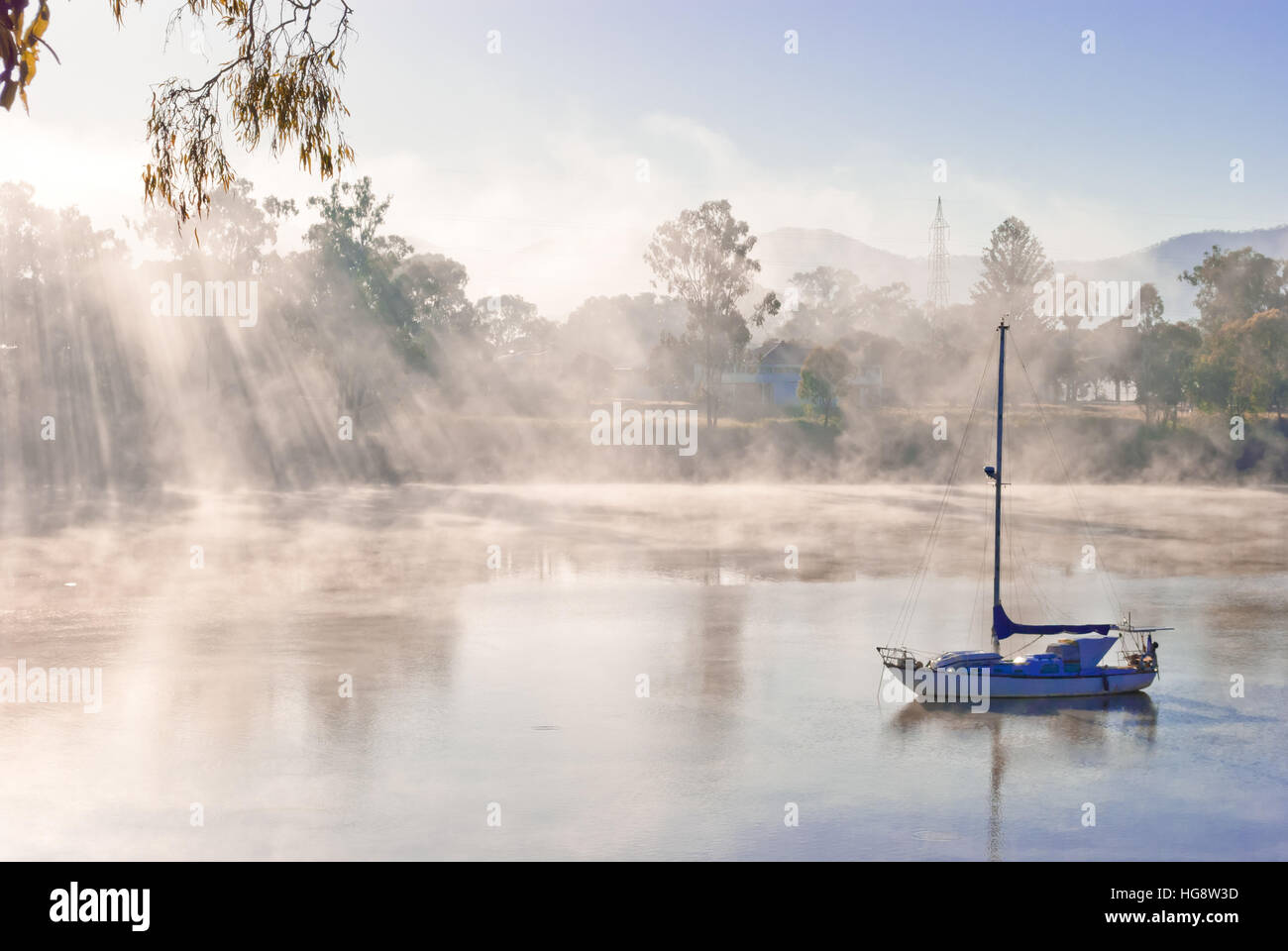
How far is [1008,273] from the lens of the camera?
5842 inches

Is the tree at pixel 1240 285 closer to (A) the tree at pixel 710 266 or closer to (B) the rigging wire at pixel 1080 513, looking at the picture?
(B) the rigging wire at pixel 1080 513

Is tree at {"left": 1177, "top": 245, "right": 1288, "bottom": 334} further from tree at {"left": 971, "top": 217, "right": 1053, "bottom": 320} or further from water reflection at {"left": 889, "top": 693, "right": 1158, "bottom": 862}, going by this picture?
water reflection at {"left": 889, "top": 693, "right": 1158, "bottom": 862}

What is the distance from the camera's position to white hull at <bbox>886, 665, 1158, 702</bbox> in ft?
110

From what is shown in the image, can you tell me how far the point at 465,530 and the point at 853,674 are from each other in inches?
1368

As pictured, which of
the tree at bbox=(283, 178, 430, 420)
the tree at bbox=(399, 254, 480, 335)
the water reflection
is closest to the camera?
the water reflection

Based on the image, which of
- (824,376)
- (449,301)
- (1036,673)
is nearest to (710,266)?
(824,376)

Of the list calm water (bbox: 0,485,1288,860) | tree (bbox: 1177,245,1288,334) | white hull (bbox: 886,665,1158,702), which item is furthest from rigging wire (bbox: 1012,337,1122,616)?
tree (bbox: 1177,245,1288,334)

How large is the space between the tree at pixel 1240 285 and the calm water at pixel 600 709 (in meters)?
78.3

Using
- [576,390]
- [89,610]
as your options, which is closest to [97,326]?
[576,390]

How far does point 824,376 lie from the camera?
369ft

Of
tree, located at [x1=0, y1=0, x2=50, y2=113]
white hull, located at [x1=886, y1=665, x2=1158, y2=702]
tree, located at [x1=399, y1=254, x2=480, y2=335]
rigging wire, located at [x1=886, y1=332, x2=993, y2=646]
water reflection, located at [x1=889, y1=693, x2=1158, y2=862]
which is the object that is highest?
tree, located at [x1=399, y1=254, x2=480, y2=335]

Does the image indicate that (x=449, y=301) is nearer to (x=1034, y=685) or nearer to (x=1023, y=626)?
(x=1023, y=626)

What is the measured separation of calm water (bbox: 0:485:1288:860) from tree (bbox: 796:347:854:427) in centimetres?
4859

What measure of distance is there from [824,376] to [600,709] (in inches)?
3273
